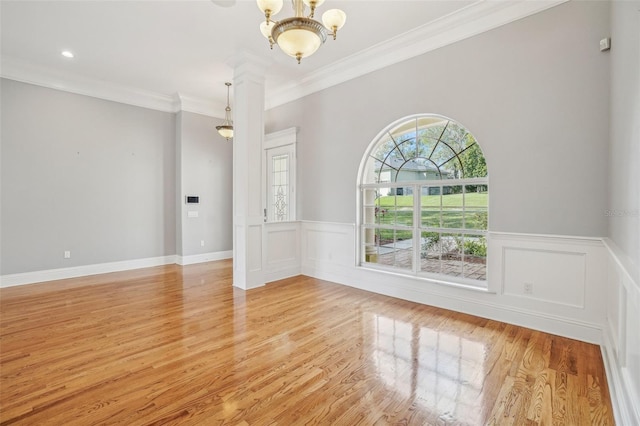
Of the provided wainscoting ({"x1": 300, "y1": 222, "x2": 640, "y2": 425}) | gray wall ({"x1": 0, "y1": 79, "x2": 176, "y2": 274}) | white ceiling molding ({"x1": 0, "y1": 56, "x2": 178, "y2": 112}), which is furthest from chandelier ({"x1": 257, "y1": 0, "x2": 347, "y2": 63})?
gray wall ({"x1": 0, "y1": 79, "x2": 176, "y2": 274})

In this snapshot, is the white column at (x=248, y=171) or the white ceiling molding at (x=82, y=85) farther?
the white ceiling molding at (x=82, y=85)

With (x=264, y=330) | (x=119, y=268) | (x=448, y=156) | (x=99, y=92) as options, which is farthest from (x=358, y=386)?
(x=99, y=92)

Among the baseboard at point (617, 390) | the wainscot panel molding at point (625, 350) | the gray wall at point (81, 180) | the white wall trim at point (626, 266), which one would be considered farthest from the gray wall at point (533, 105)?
the gray wall at point (81, 180)

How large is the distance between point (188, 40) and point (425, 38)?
3.15 metres

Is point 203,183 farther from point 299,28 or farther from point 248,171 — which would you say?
point 299,28

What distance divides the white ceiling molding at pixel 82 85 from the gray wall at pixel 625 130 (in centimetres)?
686

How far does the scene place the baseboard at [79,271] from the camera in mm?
4863

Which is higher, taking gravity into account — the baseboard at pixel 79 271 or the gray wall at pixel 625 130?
the gray wall at pixel 625 130

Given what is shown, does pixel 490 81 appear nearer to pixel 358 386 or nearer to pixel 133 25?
pixel 358 386

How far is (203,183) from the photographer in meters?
6.90

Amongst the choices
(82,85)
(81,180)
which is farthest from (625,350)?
(82,85)

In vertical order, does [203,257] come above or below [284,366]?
above

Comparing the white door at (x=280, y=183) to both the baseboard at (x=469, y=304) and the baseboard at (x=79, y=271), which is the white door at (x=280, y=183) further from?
the baseboard at (x=79, y=271)

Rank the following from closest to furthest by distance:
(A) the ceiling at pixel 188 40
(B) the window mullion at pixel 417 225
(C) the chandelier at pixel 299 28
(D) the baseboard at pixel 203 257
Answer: (C) the chandelier at pixel 299 28 < (A) the ceiling at pixel 188 40 < (B) the window mullion at pixel 417 225 < (D) the baseboard at pixel 203 257
